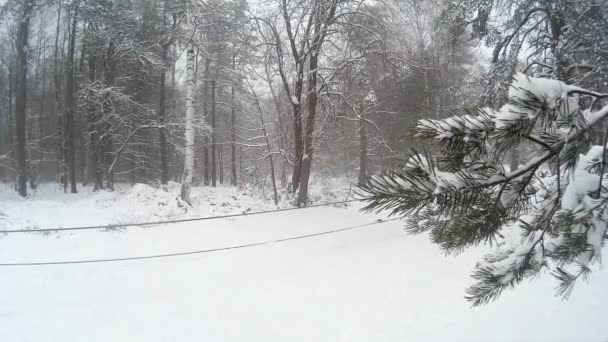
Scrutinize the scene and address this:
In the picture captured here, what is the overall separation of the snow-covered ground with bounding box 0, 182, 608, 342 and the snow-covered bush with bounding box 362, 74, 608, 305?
8.08 ft

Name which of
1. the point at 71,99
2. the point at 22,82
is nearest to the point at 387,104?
the point at 71,99

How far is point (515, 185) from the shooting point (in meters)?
0.87

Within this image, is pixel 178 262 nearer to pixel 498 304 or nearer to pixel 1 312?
pixel 1 312

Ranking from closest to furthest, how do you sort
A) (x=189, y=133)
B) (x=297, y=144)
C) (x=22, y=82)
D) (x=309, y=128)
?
(x=189, y=133) → (x=309, y=128) → (x=297, y=144) → (x=22, y=82)

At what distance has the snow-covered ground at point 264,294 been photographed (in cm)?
314


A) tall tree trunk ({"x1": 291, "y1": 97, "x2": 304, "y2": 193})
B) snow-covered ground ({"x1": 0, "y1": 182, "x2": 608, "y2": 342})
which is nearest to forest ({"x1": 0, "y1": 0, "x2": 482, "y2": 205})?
tall tree trunk ({"x1": 291, "y1": 97, "x2": 304, "y2": 193})

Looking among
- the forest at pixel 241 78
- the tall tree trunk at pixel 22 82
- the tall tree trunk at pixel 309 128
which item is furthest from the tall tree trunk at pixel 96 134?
the tall tree trunk at pixel 309 128

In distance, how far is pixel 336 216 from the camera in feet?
27.9

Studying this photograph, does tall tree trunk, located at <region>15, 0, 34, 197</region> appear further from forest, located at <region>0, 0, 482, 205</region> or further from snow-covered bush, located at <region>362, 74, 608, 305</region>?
snow-covered bush, located at <region>362, 74, 608, 305</region>

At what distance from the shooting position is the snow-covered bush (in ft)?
2.09

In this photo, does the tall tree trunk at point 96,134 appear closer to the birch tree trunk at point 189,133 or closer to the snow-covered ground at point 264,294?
the birch tree trunk at point 189,133

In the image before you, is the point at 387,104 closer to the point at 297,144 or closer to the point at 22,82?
the point at 297,144

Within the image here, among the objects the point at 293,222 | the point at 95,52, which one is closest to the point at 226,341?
the point at 293,222

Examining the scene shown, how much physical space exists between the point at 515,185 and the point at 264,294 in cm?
369
